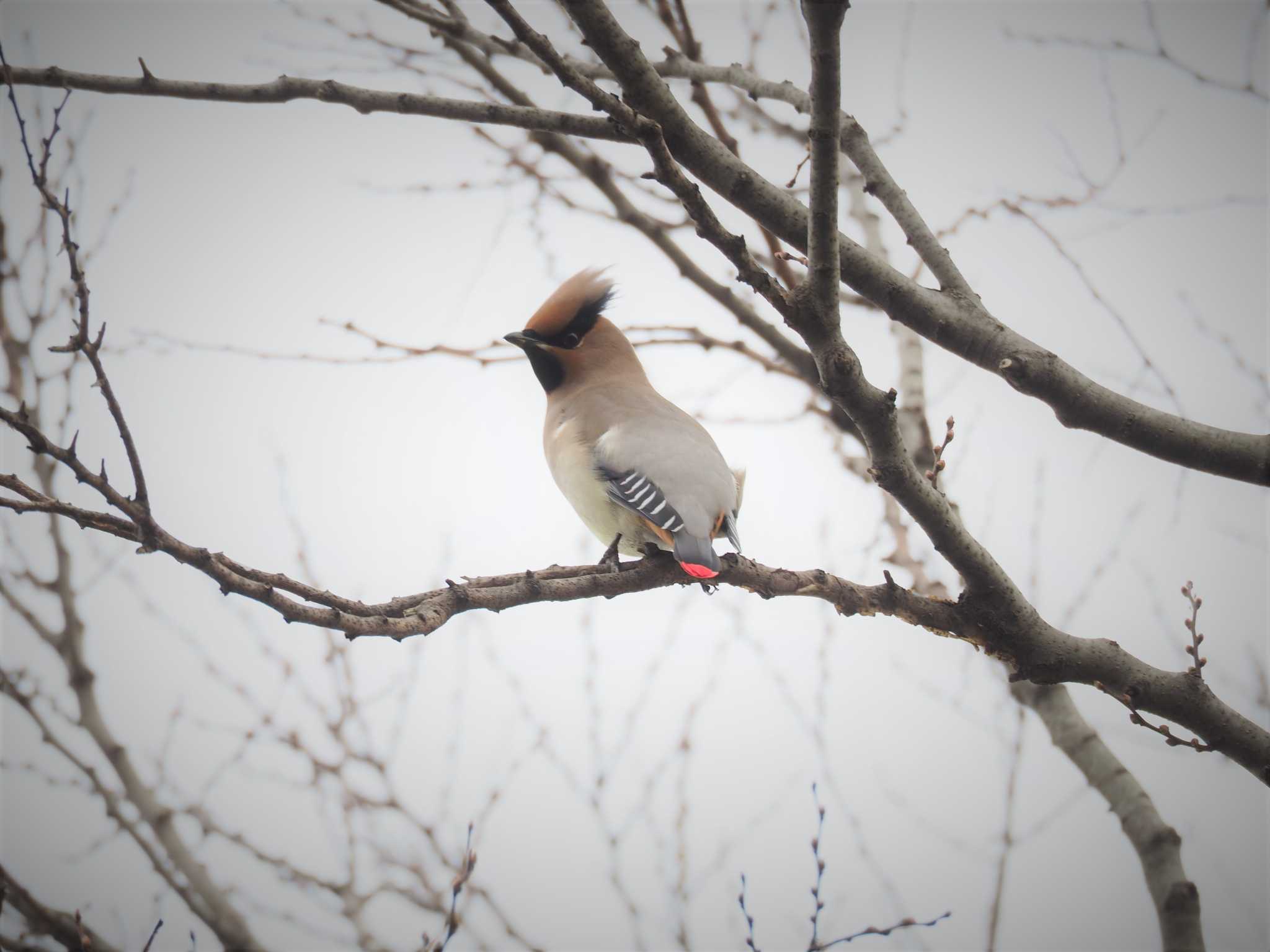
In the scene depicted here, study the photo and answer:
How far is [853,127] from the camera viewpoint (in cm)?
349

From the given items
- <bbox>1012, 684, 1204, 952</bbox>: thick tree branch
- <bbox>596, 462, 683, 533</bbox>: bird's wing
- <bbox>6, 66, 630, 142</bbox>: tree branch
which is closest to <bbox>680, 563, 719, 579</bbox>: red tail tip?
<bbox>596, 462, 683, 533</bbox>: bird's wing

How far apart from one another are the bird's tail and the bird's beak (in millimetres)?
2117

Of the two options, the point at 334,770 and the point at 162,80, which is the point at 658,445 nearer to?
the point at 162,80

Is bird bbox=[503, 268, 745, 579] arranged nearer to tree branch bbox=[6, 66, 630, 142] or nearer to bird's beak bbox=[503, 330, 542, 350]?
bird's beak bbox=[503, 330, 542, 350]

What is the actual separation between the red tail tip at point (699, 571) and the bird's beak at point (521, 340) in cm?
232

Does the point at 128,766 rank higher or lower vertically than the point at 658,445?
lower

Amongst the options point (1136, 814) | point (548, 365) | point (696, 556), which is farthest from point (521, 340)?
point (1136, 814)

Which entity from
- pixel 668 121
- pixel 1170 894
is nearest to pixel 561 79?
pixel 668 121

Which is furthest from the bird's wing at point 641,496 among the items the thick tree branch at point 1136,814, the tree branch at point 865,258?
the thick tree branch at point 1136,814

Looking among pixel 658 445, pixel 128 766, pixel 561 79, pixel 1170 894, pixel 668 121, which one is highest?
pixel 658 445

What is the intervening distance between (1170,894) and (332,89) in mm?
3326

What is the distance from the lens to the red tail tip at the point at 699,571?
10.7 ft

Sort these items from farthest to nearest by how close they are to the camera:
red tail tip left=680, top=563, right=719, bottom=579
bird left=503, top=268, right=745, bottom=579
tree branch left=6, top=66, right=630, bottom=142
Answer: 1. bird left=503, top=268, right=745, bottom=579
2. red tail tip left=680, top=563, right=719, bottom=579
3. tree branch left=6, top=66, right=630, bottom=142

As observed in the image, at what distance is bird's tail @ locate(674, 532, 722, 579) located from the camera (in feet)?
10.7
